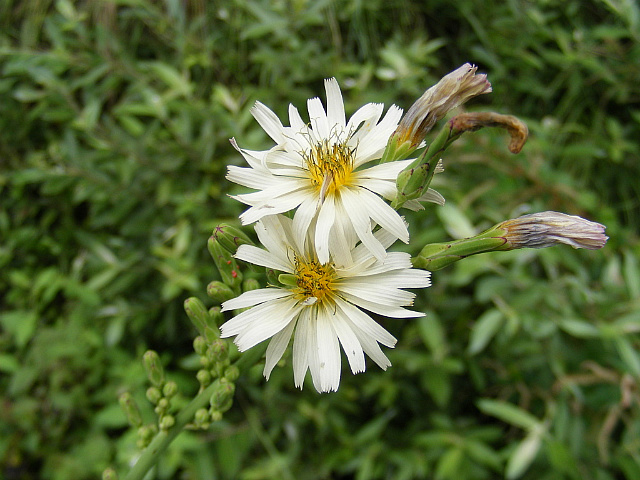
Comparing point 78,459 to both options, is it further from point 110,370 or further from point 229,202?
point 229,202

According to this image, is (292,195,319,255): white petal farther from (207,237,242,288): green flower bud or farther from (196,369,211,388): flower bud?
(196,369,211,388): flower bud

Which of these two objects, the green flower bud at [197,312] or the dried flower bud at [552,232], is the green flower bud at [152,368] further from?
the dried flower bud at [552,232]

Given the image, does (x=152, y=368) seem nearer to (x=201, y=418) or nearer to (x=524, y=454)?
(x=201, y=418)

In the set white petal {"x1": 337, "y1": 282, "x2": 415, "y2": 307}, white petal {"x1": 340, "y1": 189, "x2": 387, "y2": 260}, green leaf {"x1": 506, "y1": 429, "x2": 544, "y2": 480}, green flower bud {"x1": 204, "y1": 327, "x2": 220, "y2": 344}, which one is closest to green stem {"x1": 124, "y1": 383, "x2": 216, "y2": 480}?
green flower bud {"x1": 204, "y1": 327, "x2": 220, "y2": 344}

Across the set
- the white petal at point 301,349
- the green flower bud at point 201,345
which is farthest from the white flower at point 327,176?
the green flower bud at point 201,345

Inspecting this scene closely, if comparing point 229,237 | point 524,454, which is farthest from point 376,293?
point 524,454

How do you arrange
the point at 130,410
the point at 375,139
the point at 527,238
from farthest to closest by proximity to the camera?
the point at 130,410
the point at 375,139
the point at 527,238
